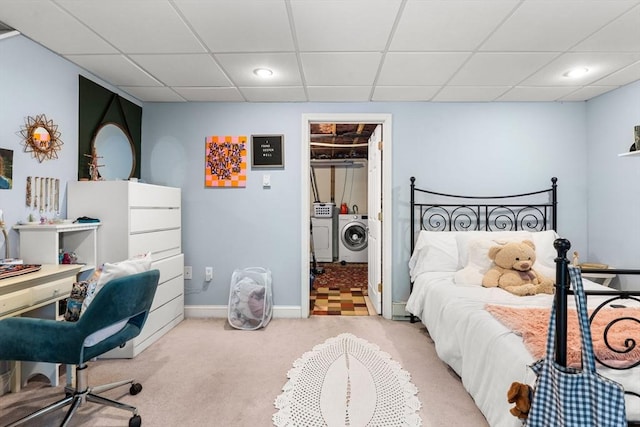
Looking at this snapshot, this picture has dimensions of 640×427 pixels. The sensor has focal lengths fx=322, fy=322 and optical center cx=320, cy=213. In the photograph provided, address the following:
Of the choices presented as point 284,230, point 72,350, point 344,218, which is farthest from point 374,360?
point 344,218

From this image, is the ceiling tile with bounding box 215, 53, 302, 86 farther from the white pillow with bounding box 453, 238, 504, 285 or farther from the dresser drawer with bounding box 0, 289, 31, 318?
the white pillow with bounding box 453, 238, 504, 285

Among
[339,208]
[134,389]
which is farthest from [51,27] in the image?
[339,208]

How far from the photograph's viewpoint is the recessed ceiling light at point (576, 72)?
99.2 inches

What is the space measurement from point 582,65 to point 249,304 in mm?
3385

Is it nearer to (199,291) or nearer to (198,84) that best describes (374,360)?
(199,291)

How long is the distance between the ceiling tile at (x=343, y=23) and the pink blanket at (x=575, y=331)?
177 centimetres

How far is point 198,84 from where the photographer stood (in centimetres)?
284

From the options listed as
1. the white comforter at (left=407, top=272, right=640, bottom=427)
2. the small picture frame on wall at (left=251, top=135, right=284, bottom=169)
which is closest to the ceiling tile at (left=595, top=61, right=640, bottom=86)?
the white comforter at (left=407, top=272, right=640, bottom=427)

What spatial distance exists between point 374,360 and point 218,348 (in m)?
1.24

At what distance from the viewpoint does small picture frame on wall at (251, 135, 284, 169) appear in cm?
328

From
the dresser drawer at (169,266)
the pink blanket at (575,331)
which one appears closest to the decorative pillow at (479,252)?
the pink blanket at (575,331)

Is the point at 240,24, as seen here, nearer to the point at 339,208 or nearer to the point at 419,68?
the point at 419,68

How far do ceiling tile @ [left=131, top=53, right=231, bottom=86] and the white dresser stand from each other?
0.91 meters

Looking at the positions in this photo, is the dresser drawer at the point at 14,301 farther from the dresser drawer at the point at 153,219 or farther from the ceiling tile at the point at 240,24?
the ceiling tile at the point at 240,24
